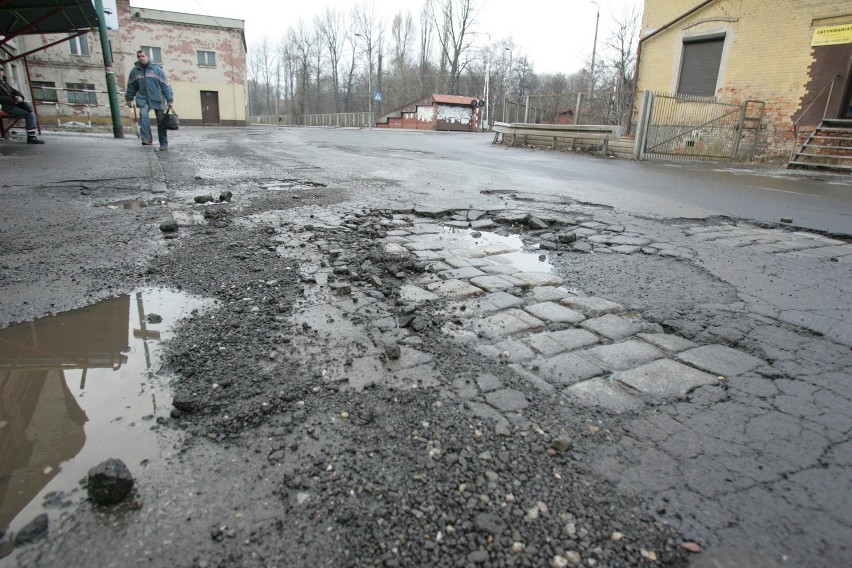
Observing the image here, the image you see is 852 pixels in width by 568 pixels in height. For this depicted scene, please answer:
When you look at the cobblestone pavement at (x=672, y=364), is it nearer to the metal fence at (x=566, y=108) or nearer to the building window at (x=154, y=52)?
the metal fence at (x=566, y=108)

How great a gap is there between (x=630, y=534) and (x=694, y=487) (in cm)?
35

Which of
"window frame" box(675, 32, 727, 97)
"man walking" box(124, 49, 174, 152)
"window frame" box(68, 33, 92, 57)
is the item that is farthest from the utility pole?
"window frame" box(68, 33, 92, 57)

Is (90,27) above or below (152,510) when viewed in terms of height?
above

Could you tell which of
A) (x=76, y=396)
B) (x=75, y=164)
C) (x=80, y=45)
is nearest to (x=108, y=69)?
(x=75, y=164)

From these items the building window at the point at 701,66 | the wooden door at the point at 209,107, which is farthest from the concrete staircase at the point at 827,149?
the wooden door at the point at 209,107

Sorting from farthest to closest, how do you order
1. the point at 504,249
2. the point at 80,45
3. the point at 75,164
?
the point at 80,45, the point at 75,164, the point at 504,249

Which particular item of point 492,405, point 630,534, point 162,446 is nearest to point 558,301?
point 492,405

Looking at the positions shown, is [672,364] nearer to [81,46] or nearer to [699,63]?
[699,63]

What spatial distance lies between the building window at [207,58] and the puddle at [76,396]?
41812 millimetres

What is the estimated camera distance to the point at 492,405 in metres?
2.04

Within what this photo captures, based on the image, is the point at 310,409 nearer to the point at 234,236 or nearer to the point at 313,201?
the point at 234,236

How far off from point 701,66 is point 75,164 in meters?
20.0

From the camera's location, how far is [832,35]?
47.2 feet

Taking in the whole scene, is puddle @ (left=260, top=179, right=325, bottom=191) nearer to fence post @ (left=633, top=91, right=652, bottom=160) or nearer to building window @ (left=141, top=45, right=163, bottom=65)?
fence post @ (left=633, top=91, right=652, bottom=160)
